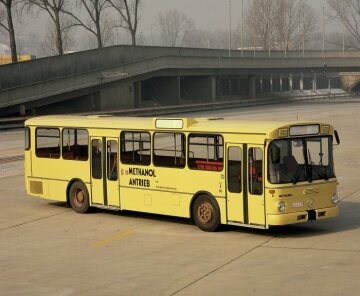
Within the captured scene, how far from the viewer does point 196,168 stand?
17.1 metres

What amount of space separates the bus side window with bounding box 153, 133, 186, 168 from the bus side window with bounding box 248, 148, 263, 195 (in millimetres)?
1967

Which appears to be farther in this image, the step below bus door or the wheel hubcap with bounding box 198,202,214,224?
the wheel hubcap with bounding box 198,202,214,224

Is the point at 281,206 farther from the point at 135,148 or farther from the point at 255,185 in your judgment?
the point at 135,148

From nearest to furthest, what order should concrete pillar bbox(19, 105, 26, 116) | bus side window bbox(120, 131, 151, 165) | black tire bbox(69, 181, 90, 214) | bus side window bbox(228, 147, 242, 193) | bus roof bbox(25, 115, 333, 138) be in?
bus roof bbox(25, 115, 333, 138) → bus side window bbox(228, 147, 242, 193) → bus side window bbox(120, 131, 151, 165) → black tire bbox(69, 181, 90, 214) → concrete pillar bbox(19, 105, 26, 116)

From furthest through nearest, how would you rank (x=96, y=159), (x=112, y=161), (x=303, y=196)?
(x=96, y=159) < (x=112, y=161) < (x=303, y=196)

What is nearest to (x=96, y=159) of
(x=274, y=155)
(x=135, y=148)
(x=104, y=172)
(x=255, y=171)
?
(x=104, y=172)

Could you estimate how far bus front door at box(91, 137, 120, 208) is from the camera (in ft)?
62.1

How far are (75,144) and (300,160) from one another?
6.68 meters

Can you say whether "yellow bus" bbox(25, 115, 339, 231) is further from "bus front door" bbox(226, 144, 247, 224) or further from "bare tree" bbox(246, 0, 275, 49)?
"bare tree" bbox(246, 0, 275, 49)

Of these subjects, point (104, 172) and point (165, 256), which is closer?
point (165, 256)

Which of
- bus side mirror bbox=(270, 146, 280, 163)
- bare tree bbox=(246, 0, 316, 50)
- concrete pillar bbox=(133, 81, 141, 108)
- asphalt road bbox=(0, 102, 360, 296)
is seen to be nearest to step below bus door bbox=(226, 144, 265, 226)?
bus side mirror bbox=(270, 146, 280, 163)

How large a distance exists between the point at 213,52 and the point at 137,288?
7971 cm

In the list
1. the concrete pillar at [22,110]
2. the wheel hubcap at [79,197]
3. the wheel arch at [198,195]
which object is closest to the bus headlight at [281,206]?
the wheel arch at [198,195]

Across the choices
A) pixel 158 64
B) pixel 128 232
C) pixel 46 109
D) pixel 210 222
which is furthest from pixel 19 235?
pixel 158 64
